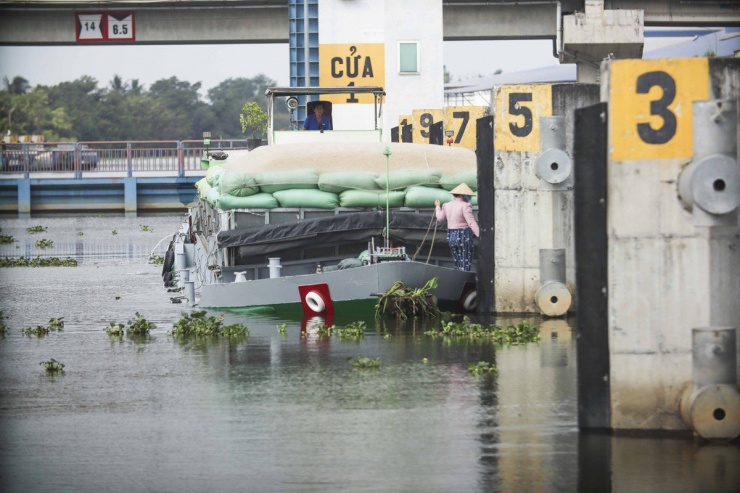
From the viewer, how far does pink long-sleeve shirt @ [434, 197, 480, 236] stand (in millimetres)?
20219

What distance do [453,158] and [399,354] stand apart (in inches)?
265

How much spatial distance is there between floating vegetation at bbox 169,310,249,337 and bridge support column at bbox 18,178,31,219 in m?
41.1

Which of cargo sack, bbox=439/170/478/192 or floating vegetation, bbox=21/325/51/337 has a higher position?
cargo sack, bbox=439/170/478/192

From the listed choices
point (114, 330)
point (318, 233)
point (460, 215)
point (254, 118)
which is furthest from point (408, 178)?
point (254, 118)

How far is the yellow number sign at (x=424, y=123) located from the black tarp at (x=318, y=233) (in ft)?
55.6

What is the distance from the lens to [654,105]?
10711mm

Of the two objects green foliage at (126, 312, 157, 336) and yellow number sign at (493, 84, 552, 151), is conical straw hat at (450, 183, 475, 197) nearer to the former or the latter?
yellow number sign at (493, 84, 552, 151)

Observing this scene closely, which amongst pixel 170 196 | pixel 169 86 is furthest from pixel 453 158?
pixel 169 86

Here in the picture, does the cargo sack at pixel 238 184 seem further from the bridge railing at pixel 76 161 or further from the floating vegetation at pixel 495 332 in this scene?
the bridge railing at pixel 76 161

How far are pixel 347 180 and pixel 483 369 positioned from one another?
718 cm

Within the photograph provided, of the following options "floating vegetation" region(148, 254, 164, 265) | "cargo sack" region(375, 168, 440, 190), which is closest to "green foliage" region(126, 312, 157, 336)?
"cargo sack" region(375, 168, 440, 190)

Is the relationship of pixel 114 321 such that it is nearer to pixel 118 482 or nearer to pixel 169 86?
pixel 118 482

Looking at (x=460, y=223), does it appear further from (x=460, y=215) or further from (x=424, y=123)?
(x=424, y=123)

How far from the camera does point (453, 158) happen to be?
22.0 metres
